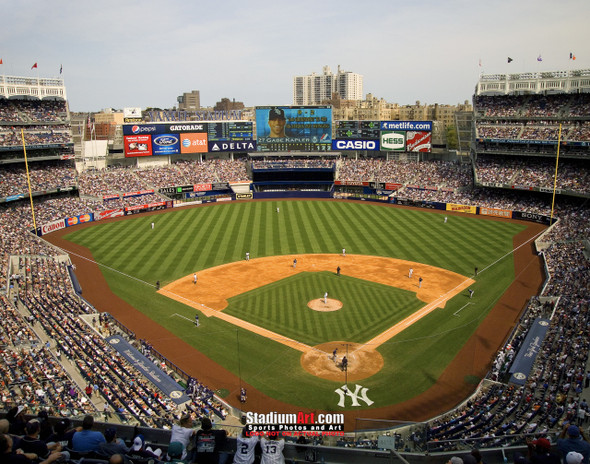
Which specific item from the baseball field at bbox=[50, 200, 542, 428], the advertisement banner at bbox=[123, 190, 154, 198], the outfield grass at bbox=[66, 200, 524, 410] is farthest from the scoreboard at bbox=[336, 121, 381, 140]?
the advertisement banner at bbox=[123, 190, 154, 198]

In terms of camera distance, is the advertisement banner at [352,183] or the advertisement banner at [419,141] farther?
the advertisement banner at [419,141]

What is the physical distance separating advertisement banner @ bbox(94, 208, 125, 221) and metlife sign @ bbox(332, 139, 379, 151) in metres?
36.1

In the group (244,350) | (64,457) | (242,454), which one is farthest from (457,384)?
(64,457)

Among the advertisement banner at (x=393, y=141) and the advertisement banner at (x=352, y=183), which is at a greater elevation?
the advertisement banner at (x=393, y=141)

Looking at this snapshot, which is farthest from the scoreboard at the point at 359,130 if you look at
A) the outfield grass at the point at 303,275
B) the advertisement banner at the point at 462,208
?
the advertisement banner at the point at 462,208

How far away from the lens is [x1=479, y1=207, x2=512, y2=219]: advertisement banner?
55562 millimetres

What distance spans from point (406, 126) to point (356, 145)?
8.52 m

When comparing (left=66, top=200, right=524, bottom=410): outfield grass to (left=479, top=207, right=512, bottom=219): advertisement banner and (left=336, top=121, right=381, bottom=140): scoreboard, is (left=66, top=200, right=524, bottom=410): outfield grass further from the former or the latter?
(left=336, top=121, right=381, bottom=140): scoreboard

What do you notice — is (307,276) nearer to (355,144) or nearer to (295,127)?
(295,127)

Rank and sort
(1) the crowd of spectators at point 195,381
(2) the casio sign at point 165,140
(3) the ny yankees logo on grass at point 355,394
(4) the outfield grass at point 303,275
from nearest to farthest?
(1) the crowd of spectators at point 195,381, (3) the ny yankees logo on grass at point 355,394, (4) the outfield grass at point 303,275, (2) the casio sign at point 165,140

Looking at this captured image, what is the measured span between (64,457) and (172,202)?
61372mm

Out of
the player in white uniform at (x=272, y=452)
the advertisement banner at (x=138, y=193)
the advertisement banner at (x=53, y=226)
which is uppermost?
the player in white uniform at (x=272, y=452)

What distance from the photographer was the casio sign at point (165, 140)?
2906 inches

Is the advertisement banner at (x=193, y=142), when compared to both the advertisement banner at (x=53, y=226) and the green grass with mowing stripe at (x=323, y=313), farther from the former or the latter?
the green grass with mowing stripe at (x=323, y=313)
